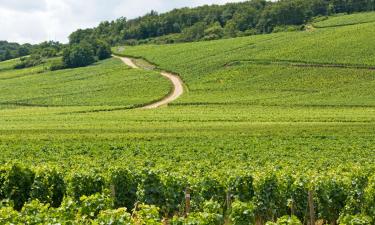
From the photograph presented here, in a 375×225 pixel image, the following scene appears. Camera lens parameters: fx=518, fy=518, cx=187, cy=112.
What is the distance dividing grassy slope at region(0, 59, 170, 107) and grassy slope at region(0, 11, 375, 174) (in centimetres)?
908

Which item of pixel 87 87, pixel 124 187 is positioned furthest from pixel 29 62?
pixel 124 187

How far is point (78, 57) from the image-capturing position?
160 meters

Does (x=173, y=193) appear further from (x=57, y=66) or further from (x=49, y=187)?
(x=57, y=66)

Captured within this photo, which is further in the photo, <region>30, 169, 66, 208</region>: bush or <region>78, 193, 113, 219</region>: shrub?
<region>30, 169, 66, 208</region>: bush

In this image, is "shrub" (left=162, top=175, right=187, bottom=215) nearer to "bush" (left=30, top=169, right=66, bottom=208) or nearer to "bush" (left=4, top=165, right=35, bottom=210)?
"bush" (left=30, top=169, right=66, bottom=208)

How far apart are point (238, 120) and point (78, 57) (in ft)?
332

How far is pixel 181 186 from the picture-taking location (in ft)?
76.4

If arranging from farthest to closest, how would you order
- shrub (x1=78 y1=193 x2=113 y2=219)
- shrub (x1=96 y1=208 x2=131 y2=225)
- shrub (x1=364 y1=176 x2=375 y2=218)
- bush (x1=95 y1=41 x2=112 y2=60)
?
bush (x1=95 y1=41 x2=112 y2=60) < shrub (x1=364 y1=176 x2=375 y2=218) < shrub (x1=78 y1=193 x2=113 y2=219) < shrub (x1=96 y1=208 x2=131 y2=225)

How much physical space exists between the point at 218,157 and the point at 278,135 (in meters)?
14.9

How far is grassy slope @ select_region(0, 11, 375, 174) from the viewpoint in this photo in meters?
39.7

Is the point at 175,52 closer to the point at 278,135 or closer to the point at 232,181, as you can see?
the point at 278,135

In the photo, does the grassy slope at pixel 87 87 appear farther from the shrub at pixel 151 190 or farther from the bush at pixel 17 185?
the shrub at pixel 151 190

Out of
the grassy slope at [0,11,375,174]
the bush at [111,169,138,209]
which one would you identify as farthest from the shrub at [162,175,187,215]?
the grassy slope at [0,11,375,174]

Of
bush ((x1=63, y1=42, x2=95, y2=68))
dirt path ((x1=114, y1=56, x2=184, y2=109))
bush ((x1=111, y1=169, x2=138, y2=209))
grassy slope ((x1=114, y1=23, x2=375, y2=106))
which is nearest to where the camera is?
bush ((x1=111, y1=169, x2=138, y2=209))
